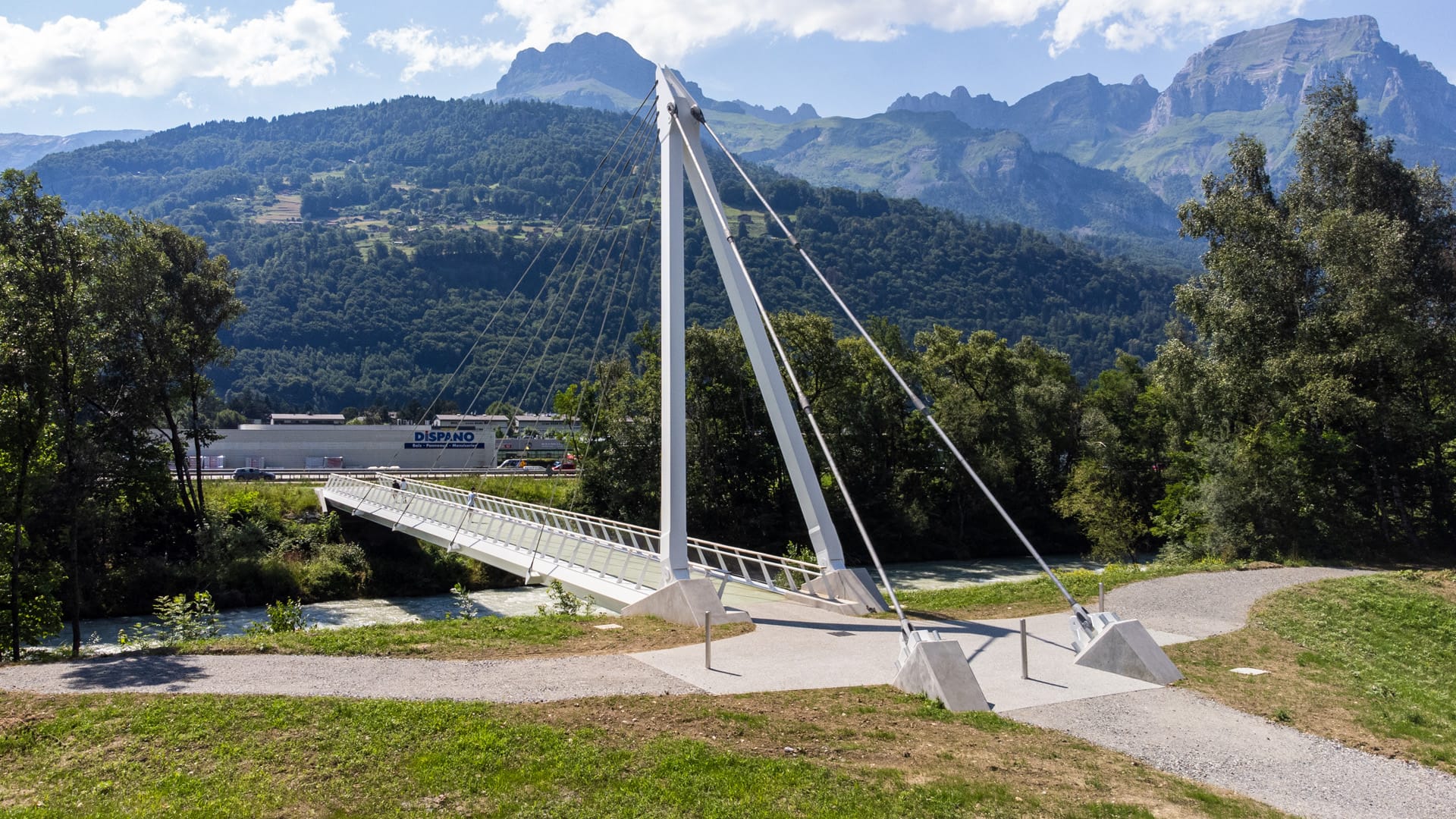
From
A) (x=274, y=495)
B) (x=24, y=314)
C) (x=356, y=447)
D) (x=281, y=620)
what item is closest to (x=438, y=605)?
(x=274, y=495)

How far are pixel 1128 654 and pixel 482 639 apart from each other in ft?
29.6

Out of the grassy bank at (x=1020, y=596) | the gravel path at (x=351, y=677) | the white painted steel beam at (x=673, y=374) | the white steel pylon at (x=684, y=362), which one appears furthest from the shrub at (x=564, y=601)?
the grassy bank at (x=1020, y=596)

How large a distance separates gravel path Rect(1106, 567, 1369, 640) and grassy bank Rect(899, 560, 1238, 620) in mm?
534

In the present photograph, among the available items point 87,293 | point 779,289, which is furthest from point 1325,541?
point 779,289

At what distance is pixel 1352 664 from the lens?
44.5 feet

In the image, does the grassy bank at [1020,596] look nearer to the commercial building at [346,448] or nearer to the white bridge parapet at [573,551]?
the white bridge parapet at [573,551]

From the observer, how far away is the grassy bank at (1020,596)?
1769 centimetres

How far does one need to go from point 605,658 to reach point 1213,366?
24233mm

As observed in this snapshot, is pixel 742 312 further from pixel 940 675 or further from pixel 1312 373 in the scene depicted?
pixel 1312 373

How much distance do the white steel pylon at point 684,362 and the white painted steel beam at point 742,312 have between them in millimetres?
20

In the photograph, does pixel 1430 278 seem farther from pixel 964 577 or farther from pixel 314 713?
pixel 314 713

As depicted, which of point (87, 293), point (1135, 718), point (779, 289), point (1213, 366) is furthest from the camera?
point (779, 289)

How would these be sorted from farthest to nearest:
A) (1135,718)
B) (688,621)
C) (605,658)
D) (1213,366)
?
(1213,366)
(688,621)
(605,658)
(1135,718)

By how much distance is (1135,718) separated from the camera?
1041cm
